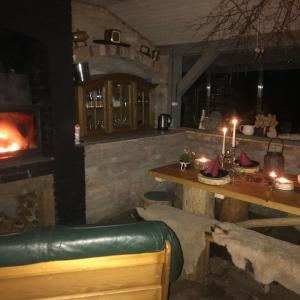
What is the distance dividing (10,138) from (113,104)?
1979 millimetres

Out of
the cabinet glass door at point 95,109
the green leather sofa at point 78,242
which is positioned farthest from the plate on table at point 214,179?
the cabinet glass door at point 95,109

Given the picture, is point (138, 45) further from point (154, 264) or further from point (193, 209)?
point (154, 264)

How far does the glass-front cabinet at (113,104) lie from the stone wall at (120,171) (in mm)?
611

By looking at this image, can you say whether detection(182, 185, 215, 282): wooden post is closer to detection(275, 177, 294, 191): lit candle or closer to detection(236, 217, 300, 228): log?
detection(236, 217, 300, 228): log

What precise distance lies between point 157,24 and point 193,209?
3137 millimetres

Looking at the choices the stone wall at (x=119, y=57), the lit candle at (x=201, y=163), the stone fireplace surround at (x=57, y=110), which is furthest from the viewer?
the stone wall at (x=119, y=57)

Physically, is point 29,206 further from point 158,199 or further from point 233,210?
point 233,210

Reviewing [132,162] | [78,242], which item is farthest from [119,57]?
[78,242]

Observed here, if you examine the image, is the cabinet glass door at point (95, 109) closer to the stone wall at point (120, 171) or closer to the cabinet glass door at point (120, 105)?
the cabinet glass door at point (120, 105)

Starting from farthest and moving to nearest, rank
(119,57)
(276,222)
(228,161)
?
(119,57) < (228,161) < (276,222)

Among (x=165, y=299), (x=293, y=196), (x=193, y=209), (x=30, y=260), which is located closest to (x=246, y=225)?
(x=193, y=209)

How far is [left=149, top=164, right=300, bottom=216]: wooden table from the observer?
2.80 metres

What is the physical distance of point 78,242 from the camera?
1.76m

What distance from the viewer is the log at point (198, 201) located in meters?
3.78
